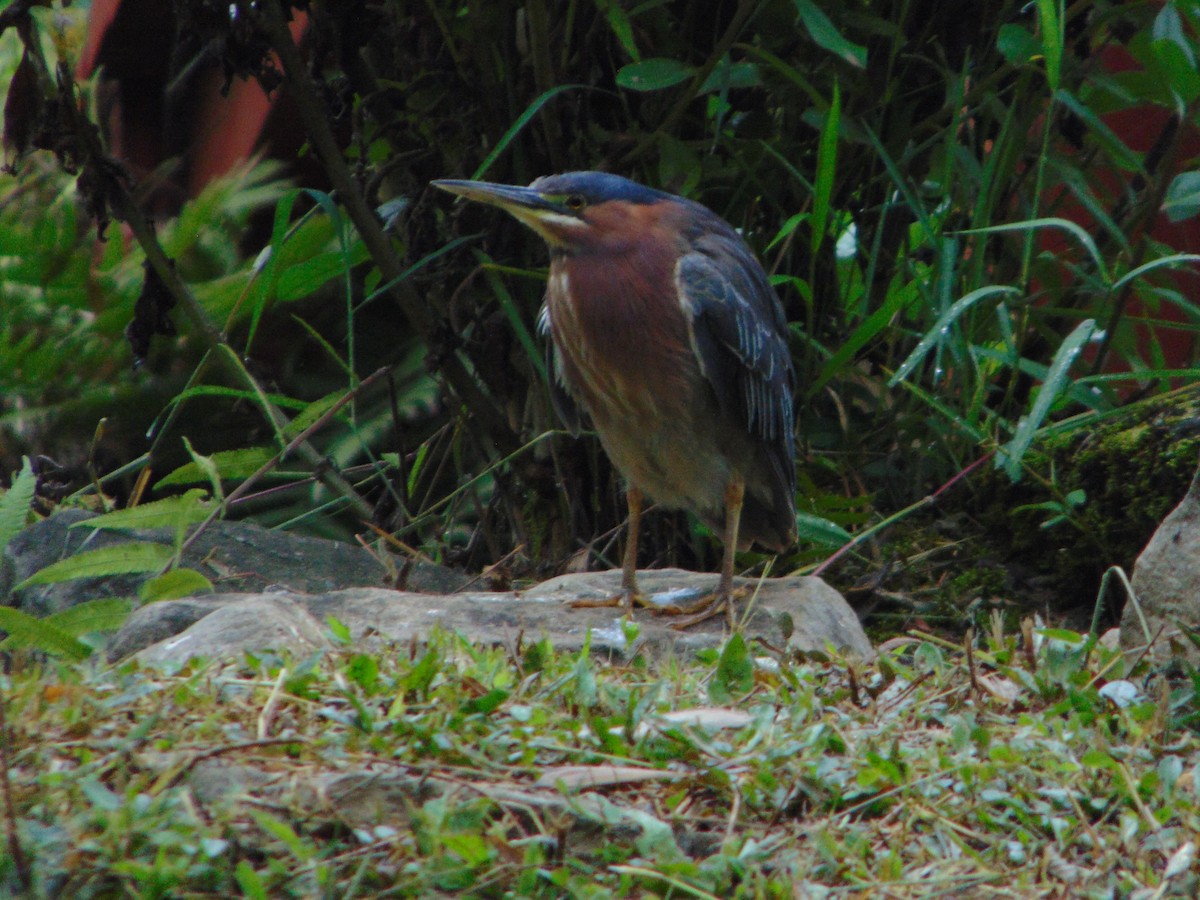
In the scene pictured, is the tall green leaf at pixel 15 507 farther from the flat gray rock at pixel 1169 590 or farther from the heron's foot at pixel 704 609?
the flat gray rock at pixel 1169 590

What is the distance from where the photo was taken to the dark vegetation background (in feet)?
11.9

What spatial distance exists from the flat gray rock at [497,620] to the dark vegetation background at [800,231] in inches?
17.0

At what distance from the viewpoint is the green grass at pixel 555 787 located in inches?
66.5

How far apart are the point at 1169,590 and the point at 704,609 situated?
115cm

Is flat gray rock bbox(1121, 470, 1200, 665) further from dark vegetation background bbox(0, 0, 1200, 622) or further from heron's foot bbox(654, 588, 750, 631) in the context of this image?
heron's foot bbox(654, 588, 750, 631)

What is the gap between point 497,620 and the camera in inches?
118

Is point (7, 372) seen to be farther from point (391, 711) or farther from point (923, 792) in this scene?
point (923, 792)

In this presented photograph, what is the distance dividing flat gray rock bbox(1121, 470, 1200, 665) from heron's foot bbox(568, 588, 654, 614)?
117cm

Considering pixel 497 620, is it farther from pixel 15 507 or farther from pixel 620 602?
pixel 15 507

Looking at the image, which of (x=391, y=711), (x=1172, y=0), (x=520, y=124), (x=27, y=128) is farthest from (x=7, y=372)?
(x=1172, y=0)

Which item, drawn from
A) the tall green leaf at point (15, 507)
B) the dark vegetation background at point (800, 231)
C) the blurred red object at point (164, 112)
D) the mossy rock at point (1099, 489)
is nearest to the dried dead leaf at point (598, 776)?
the tall green leaf at point (15, 507)

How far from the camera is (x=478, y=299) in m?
4.17

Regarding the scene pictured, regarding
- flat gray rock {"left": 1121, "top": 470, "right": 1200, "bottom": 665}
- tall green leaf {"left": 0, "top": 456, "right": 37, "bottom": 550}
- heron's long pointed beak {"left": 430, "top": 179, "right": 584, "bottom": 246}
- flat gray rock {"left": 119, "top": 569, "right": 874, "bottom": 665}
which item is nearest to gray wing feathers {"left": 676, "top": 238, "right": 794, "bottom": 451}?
heron's long pointed beak {"left": 430, "top": 179, "right": 584, "bottom": 246}

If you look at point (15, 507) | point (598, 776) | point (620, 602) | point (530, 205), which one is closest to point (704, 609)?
point (620, 602)
